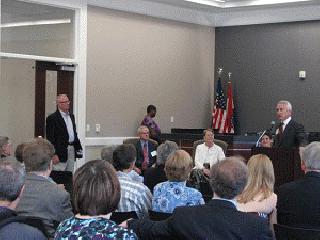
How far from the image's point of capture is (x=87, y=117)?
445 inches

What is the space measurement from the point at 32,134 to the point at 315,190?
23.9 ft

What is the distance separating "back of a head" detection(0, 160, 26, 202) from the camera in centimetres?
261

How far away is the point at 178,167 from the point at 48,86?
685 centimetres

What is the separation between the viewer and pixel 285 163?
26.5ft

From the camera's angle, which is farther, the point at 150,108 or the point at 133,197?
the point at 150,108

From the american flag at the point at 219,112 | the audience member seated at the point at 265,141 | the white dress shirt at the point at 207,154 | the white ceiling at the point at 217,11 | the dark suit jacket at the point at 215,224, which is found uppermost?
the white ceiling at the point at 217,11

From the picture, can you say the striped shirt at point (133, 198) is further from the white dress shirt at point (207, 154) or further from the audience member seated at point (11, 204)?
the white dress shirt at point (207, 154)

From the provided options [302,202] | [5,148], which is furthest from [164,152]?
[302,202]

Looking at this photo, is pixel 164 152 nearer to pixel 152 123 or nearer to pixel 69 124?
pixel 69 124

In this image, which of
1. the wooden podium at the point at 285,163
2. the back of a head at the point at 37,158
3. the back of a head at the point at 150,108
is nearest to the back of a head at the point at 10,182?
the back of a head at the point at 37,158

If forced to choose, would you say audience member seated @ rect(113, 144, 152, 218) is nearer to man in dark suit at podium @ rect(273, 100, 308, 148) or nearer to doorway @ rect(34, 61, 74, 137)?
man in dark suit at podium @ rect(273, 100, 308, 148)

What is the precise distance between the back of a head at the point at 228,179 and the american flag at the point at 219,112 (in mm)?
10361

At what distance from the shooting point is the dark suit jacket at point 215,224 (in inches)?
112

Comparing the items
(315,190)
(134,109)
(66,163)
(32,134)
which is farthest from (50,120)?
(315,190)
